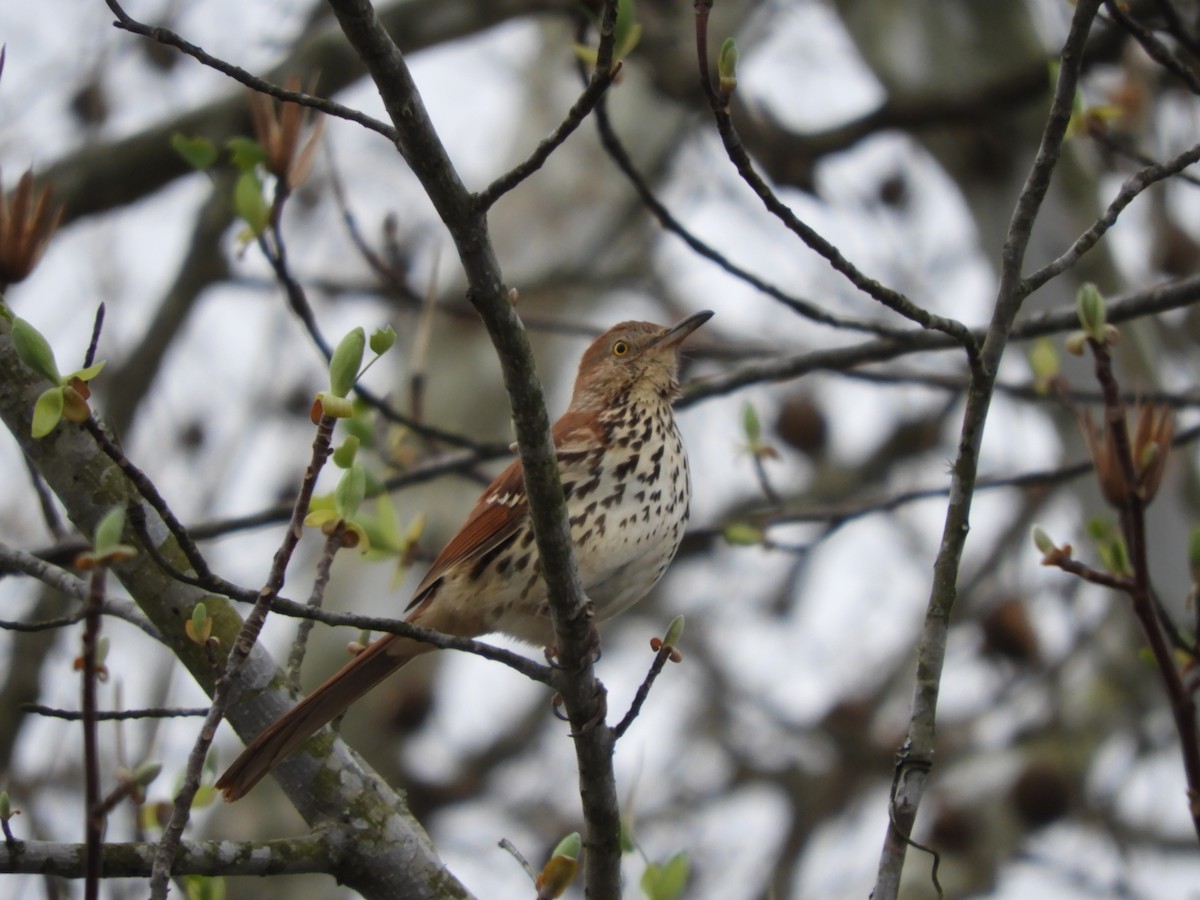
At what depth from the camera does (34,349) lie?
6.71 ft

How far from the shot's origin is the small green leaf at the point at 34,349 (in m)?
2.04

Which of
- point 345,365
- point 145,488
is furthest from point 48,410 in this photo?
point 345,365

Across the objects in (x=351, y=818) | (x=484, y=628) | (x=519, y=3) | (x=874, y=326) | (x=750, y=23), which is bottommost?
(x=351, y=818)

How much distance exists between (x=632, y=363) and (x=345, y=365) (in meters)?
2.28

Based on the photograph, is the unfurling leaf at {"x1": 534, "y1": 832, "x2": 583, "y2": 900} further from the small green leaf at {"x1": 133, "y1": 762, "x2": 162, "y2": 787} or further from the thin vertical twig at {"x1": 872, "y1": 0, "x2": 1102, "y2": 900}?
the small green leaf at {"x1": 133, "y1": 762, "x2": 162, "y2": 787}

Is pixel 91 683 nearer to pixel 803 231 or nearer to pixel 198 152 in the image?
pixel 803 231

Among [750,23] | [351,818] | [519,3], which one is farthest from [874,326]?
[750,23]

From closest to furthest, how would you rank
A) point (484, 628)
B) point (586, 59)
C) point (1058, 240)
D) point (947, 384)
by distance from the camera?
point (586, 59) < point (484, 628) < point (947, 384) < point (1058, 240)

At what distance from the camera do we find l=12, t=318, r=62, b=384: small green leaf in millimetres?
2043

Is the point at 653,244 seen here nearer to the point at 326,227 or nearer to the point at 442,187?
the point at 326,227

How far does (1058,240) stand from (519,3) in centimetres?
244

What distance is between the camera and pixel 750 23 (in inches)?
355

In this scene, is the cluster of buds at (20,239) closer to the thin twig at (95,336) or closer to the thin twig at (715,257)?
the thin twig at (95,336)

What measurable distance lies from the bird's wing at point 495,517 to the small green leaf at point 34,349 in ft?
5.24
